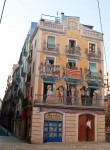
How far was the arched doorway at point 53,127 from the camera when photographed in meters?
28.3

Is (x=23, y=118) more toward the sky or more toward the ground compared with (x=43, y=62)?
more toward the ground

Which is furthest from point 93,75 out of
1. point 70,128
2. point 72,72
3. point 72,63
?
point 70,128

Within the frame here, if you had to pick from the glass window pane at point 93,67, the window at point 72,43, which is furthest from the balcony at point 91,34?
the glass window pane at point 93,67

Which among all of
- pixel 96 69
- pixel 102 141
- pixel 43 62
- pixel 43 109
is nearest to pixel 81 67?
pixel 96 69

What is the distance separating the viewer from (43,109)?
28.5 meters

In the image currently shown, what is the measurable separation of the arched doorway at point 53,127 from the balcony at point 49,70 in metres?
4.66

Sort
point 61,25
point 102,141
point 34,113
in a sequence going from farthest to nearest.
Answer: point 61,25 < point 102,141 < point 34,113

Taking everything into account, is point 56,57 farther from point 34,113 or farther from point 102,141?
point 102,141

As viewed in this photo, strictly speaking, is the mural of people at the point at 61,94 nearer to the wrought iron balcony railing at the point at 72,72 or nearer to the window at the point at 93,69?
the wrought iron balcony railing at the point at 72,72

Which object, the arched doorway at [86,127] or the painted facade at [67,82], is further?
the arched doorway at [86,127]

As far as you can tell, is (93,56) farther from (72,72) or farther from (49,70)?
(49,70)

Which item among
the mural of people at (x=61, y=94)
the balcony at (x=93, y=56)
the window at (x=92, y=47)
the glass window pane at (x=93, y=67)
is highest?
the window at (x=92, y=47)

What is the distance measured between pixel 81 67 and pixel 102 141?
31.3ft

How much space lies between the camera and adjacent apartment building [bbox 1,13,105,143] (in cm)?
2861
